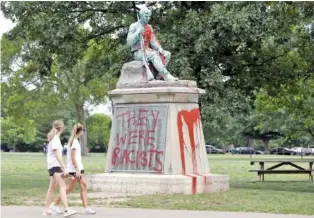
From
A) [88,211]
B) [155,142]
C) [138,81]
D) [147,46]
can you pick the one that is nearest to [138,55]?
[147,46]

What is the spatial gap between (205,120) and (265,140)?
259 feet

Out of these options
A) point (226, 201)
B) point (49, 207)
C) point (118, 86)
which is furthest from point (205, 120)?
point (49, 207)

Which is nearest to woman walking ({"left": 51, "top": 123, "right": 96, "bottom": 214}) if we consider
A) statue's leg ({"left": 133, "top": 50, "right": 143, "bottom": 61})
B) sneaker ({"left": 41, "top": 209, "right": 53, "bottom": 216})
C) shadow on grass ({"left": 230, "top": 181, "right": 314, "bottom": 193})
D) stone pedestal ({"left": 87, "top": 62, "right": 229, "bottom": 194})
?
sneaker ({"left": 41, "top": 209, "right": 53, "bottom": 216})

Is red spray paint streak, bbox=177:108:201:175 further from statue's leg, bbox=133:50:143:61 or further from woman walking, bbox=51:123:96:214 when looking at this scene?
woman walking, bbox=51:123:96:214

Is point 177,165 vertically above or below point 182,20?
below

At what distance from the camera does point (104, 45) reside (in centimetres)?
2783

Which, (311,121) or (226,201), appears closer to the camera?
(226,201)

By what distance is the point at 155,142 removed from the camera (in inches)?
682

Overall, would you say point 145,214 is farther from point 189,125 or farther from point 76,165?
point 189,125

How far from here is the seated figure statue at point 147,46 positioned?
1803cm

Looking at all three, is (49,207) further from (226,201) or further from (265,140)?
(265,140)

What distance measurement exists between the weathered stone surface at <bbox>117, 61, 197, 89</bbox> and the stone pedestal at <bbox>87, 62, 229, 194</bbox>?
1.0 inches

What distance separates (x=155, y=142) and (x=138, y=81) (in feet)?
5.52

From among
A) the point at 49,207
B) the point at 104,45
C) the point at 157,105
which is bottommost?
the point at 49,207
